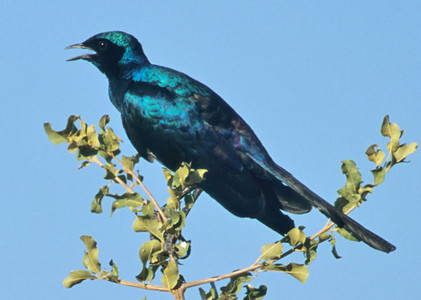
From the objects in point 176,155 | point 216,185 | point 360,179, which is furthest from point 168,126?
point 360,179

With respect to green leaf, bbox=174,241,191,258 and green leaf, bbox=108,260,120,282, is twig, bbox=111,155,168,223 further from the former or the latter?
green leaf, bbox=108,260,120,282

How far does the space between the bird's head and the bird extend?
9.6 inches

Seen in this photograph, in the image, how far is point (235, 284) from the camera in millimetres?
3914

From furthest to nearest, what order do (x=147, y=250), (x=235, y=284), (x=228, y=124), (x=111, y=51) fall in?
(x=111, y=51)
(x=228, y=124)
(x=235, y=284)
(x=147, y=250)

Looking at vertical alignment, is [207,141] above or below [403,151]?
above

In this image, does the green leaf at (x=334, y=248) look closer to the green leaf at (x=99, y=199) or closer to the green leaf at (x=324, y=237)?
the green leaf at (x=324, y=237)

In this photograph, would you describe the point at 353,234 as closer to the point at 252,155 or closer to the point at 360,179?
the point at 360,179

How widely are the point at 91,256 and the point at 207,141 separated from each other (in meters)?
2.64

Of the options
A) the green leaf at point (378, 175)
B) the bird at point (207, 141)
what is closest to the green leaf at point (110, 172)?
the green leaf at point (378, 175)

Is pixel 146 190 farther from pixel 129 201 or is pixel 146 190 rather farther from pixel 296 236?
pixel 296 236

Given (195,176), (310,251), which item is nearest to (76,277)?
(195,176)

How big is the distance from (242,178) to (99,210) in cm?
210

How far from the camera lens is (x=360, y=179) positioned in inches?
160

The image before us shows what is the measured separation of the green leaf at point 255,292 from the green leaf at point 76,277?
89cm
